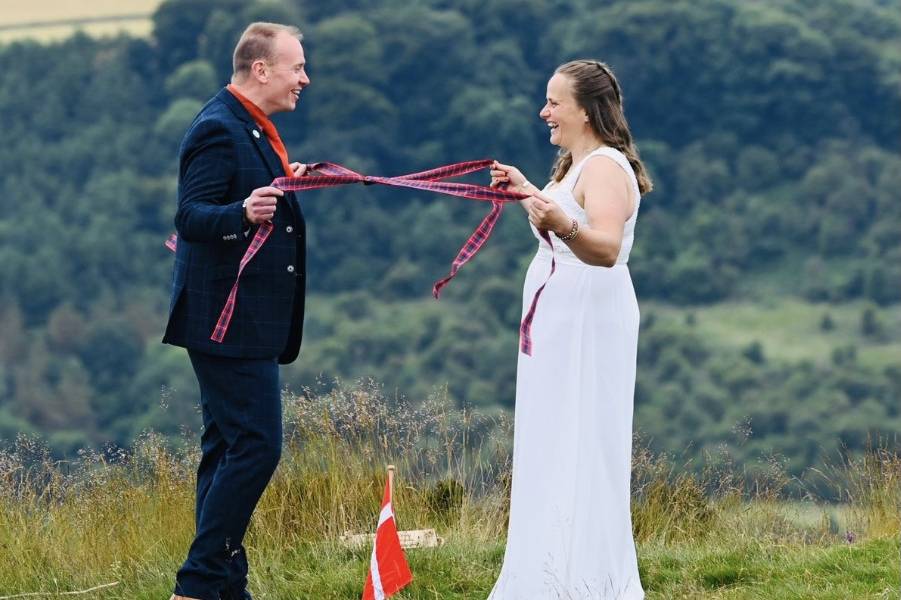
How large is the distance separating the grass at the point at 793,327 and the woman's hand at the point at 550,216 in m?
72.6

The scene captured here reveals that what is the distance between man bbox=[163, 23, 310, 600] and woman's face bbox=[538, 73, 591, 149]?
2.74ft

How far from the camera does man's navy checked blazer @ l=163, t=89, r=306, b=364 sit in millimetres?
4695

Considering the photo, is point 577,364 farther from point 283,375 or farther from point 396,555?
point 283,375

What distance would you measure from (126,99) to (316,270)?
810 inches

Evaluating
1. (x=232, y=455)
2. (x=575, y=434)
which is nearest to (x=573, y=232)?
(x=575, y=434)

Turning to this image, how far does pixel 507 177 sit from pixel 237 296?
0.94 metres

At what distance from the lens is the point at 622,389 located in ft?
15.8

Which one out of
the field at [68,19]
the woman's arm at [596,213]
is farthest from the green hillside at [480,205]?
the woman's arm at [596,213]

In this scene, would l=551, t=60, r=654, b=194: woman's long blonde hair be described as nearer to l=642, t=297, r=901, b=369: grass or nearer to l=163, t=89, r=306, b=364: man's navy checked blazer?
l=163, t=89, r=306, b=364: man's navy checked blazer

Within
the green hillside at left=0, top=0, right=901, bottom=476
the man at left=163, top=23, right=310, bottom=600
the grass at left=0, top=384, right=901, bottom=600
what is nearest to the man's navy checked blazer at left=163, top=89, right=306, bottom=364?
the man at left=163, top=23, right=310, bottom=600

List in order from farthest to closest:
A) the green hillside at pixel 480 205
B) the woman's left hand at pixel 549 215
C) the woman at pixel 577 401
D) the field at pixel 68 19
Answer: the field at pixel 68 19 < the green hillside at pixel 480 205 < the woman at pixel 577 401 < the woman's left hand at pixel 549 215

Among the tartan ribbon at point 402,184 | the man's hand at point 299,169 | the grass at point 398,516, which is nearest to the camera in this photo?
the tartan ribbon at point 402,184

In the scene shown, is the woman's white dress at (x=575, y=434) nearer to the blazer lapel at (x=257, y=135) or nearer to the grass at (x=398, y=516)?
the grass at (x=398, y=516)

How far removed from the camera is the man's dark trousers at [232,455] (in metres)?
4.71
